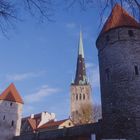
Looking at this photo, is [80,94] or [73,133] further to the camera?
[80,94]

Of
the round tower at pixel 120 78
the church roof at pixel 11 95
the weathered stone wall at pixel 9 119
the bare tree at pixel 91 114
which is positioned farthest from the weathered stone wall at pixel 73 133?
the bare tree at pixel 91 114

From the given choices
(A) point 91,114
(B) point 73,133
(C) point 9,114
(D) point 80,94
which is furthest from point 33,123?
(D) point 80,94

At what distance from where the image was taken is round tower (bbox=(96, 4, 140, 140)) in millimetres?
13992

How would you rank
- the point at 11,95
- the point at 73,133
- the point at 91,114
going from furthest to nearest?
the point at 91,114 < the point at 11,95 < the point at 73,133

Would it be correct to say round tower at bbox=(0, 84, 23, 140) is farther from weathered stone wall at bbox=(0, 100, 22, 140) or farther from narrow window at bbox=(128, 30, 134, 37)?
narrow window at bbox=(128, 30, 134, 37)

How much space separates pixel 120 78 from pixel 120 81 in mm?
163

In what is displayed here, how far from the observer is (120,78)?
14773 mm

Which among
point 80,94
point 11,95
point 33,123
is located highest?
point 80,94

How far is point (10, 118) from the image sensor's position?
29.5 metres

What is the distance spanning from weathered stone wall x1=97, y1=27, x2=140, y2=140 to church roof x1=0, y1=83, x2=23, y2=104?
16.6 metres

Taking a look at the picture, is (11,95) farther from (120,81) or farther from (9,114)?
(120,81)

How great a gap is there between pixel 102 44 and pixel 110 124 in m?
4.76

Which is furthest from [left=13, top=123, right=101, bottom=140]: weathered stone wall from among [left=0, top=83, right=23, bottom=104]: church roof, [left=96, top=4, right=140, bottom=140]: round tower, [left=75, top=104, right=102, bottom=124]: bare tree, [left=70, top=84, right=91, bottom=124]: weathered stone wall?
[left=70, top=84, right=91, bottom=124]: weathered stone wall

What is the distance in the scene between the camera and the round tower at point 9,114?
2889cm
